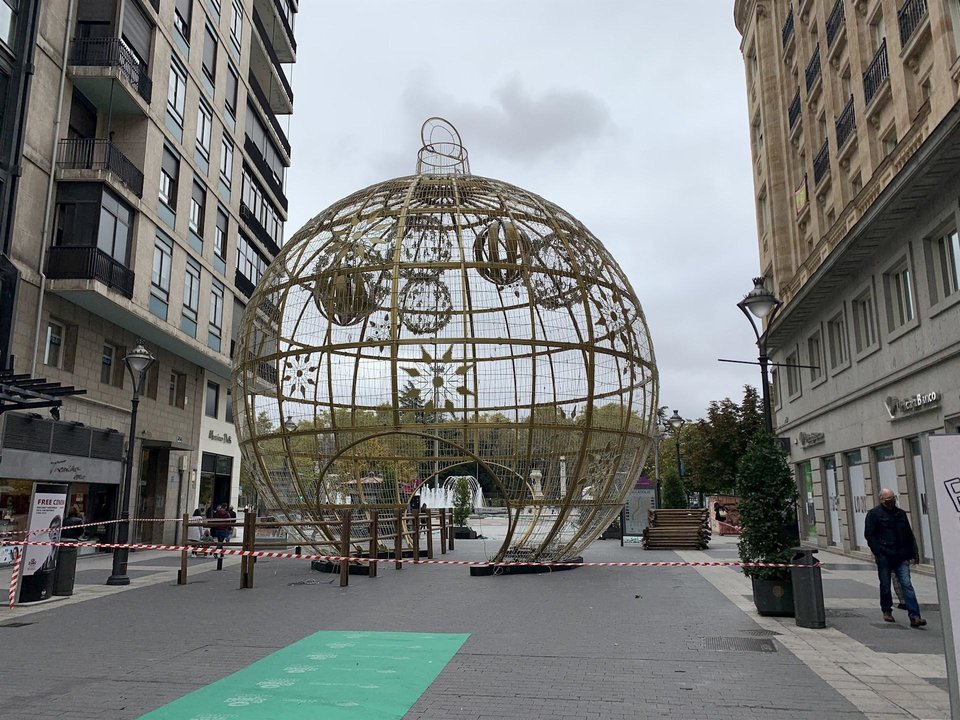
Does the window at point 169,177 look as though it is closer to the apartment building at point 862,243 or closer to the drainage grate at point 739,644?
the apartment building at point 862,243

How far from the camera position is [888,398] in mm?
16094

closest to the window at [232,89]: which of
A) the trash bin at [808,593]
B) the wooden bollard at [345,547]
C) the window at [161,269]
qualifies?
the window at [161,269]

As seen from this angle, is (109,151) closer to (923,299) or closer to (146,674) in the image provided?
(146,674)

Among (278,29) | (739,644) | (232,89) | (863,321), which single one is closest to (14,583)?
(739,644)

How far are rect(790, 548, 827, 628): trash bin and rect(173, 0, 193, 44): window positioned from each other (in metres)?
24.8

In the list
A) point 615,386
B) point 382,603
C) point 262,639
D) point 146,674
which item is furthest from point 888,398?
point 146,674

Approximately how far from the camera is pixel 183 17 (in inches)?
1012

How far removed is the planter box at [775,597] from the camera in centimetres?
934

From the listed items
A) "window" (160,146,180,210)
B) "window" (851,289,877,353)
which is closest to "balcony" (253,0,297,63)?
"window" (160,146,180,210)

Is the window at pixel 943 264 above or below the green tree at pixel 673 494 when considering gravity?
above

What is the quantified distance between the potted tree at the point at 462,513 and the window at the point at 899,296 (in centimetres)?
1449

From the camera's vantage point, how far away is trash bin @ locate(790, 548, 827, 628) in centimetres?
868

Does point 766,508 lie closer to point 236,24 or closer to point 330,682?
point 330,682

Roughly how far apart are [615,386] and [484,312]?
108 inches
